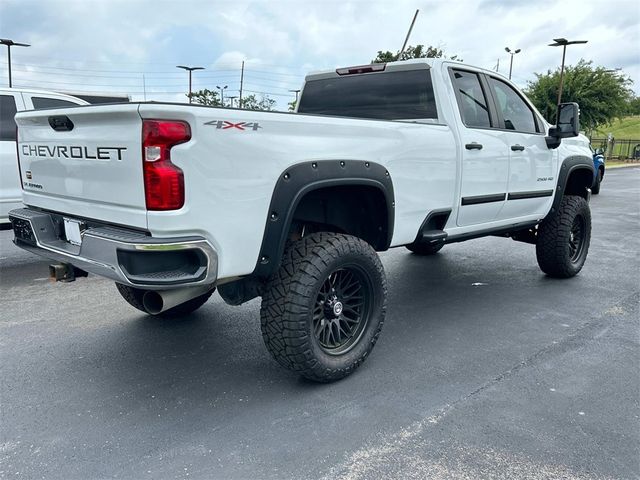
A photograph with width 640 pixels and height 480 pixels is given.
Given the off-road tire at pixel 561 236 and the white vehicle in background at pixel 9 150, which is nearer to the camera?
the off-road tire at pixel 561 236

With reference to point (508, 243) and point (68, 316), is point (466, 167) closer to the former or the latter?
point (68, 316)

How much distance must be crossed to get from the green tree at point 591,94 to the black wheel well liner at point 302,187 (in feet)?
108

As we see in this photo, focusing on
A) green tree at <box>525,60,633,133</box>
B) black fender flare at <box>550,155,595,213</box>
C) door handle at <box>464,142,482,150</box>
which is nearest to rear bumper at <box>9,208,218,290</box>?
door handle at <box>464,142,482,150</box>

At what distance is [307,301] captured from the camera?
116 inches

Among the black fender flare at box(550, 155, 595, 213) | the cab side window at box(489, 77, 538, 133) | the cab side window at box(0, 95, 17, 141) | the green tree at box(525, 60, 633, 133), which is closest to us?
the cab side window at box(489, 77, 538, 133)

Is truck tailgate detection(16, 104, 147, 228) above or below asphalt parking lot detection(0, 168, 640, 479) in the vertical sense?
above

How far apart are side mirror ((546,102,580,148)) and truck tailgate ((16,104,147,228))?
4054mm

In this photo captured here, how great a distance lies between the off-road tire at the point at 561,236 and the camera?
17.9 feet

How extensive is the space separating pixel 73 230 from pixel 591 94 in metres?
36.1

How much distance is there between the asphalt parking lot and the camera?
2504 mm

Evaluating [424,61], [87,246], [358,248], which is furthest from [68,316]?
[424,61]

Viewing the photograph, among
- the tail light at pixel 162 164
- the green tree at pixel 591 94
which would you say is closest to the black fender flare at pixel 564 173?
the tail light at pixel 162 164

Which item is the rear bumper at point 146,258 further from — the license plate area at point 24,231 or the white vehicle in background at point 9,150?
the white vehicle in background at point 9,150

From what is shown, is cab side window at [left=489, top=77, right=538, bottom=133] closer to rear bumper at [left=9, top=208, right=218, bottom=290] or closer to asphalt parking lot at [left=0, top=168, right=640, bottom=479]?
asphalt parking lot at [left=0, top=168, right=640, bottom=479]
